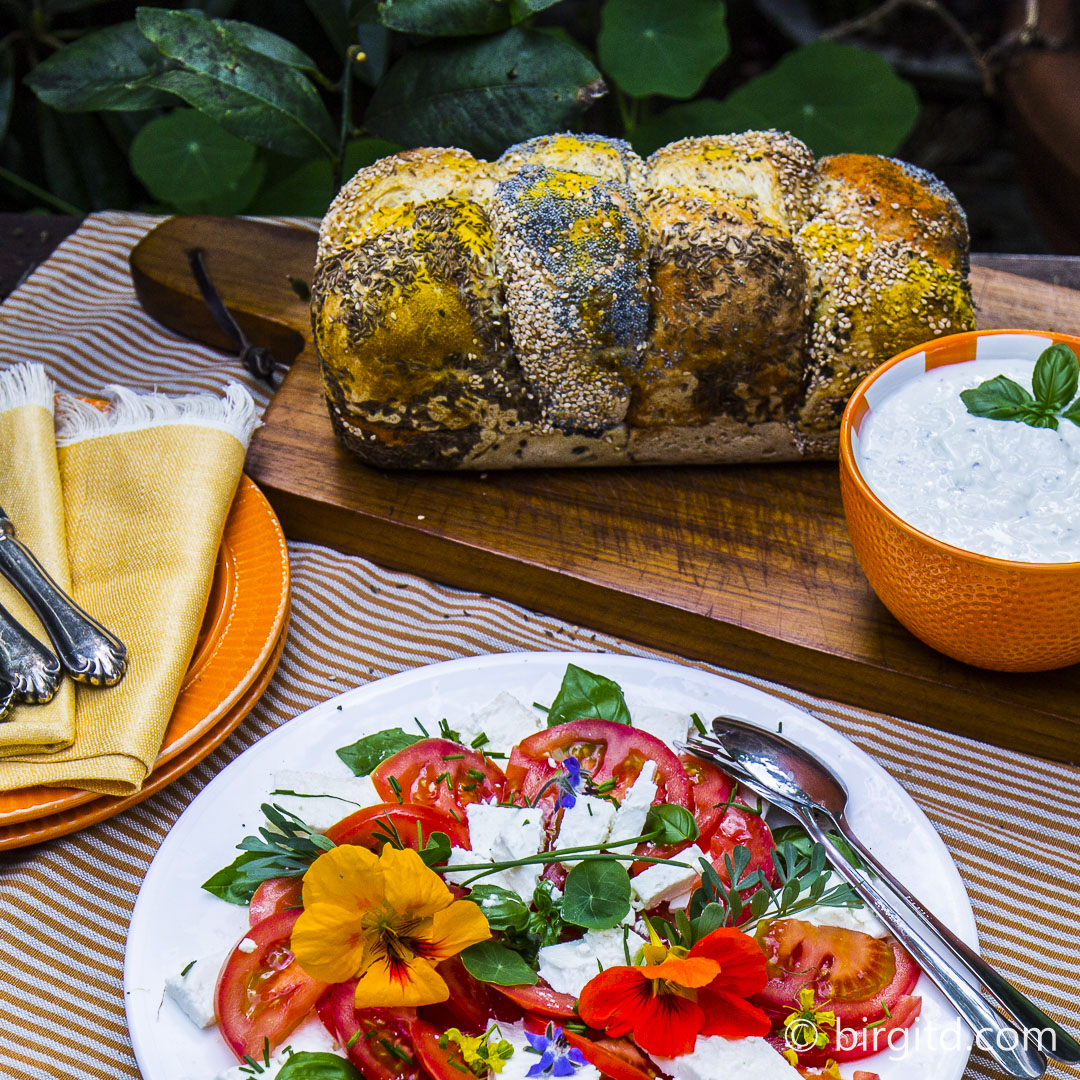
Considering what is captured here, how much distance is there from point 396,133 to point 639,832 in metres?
1.24

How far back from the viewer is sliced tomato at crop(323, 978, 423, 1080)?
0.94m

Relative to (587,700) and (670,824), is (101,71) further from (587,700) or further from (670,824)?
(670,824)

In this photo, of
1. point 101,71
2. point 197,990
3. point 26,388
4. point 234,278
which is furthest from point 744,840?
point 101,71

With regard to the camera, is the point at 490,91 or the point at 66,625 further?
the point at 490,91

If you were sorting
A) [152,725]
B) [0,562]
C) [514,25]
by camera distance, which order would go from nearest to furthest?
[152,725]
[0,562]
[514,25]

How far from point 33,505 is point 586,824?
2.74 ft

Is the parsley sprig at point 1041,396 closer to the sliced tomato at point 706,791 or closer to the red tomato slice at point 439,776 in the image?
the sliced tomato at point 706,791

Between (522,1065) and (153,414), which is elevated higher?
(153,414)

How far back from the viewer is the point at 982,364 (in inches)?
53.0

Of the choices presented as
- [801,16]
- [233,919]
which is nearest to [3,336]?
[233,919]

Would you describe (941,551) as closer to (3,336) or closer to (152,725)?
(152,725)

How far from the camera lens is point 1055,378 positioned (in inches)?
47.9

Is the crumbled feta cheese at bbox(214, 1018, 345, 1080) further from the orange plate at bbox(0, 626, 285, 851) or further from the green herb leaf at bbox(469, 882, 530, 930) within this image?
the orange plate at bbox(0, 626, 285, 851)

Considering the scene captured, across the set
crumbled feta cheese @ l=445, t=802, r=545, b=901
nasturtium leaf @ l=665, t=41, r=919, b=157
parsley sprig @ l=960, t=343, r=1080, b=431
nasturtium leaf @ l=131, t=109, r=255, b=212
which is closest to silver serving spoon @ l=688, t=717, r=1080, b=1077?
crumbled feta cheese @ l=445, t=802, r=545, b=901
